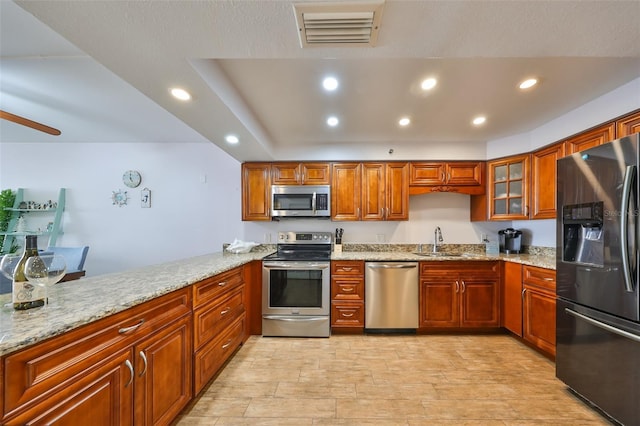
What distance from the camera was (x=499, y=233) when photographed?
11.3 ft

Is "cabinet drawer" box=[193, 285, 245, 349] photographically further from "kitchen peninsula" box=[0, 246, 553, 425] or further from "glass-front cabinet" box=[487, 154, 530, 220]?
"glass-front cabinet" box=[487, 154, 530, 220]

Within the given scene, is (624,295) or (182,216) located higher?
(182,216)

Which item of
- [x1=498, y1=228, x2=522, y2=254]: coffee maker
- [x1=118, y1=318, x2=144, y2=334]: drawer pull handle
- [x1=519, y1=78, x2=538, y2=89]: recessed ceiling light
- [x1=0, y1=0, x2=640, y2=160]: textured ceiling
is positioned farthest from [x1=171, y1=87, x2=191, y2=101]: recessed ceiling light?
[x1=498, y1=228, x2=522, y2=254]: coffee maker

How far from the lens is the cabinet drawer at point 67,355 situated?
812 mm

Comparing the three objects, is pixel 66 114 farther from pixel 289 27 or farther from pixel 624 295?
pixel 624 295

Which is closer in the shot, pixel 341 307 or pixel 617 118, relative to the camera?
pixel 617 118

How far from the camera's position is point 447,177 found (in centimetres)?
343

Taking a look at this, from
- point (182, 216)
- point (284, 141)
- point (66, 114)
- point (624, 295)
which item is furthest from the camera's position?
point (182, 216)


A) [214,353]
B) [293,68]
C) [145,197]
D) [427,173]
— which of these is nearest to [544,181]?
[427,173]

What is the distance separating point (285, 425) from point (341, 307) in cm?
148

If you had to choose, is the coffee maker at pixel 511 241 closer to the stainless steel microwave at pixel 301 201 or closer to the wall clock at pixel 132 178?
the stainless steel microwave at pixel 301 201

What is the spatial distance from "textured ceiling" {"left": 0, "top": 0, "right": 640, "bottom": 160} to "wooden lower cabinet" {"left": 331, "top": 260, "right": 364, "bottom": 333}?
156 centimetres

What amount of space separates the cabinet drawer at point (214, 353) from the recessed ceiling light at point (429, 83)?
2.68 meters

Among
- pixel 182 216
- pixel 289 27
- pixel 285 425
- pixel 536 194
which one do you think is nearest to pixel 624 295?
pixel 536 194
